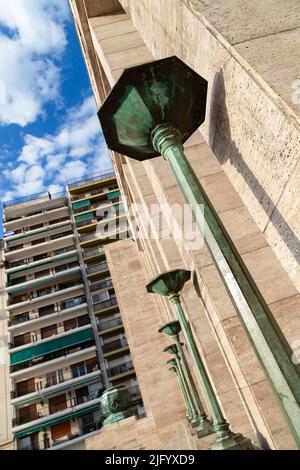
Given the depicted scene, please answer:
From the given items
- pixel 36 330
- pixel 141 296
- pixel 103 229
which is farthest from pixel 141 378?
pixel 103 229

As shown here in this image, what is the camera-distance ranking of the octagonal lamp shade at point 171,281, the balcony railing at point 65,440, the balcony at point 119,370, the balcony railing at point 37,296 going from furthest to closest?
the balcony railing at point 37,296
the balcony at point 119,370
the balcony railing at point 65,440
the octagonal lamp shade at point 171,281

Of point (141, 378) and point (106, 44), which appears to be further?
point (141, 378)

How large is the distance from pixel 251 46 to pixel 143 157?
1.02 metres

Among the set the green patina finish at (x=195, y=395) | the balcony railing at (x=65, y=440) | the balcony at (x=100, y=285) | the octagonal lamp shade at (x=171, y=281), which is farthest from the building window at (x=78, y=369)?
the octagonal lamp shade at (x=171, y=281)

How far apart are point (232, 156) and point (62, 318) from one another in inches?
1406

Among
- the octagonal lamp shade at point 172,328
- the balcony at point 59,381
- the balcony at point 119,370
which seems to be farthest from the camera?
the balcony at point 119,370

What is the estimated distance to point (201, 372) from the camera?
176 inches

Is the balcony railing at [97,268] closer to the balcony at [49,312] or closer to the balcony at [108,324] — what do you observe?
the balcony at [49,312]

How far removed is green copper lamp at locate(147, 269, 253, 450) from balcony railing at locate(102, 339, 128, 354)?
96.2ft

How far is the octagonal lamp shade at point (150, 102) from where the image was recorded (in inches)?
75.2

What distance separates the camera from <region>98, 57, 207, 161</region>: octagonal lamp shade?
75.2 inches

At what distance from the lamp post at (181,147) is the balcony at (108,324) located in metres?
33.8

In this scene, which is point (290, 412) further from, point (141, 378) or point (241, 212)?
point (141, 378)

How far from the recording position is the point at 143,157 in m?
2.39
